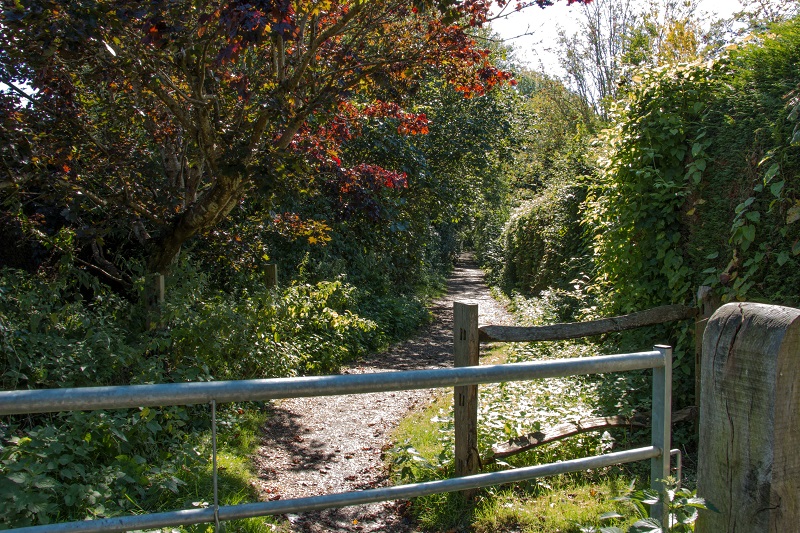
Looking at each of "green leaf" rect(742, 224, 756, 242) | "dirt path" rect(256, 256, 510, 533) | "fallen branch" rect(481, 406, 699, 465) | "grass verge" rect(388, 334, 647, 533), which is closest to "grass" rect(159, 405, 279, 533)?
"dirt path" rect(256, 256, 510, 533)

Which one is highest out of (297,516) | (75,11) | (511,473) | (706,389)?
(75,11)

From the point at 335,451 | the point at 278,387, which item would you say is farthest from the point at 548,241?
the point at 278,387

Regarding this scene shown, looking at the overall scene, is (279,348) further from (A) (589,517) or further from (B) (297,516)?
(A) (589,517)

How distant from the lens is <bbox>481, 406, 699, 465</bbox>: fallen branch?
184 inches

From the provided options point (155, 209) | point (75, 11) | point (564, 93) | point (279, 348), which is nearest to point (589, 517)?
point (279, 348)

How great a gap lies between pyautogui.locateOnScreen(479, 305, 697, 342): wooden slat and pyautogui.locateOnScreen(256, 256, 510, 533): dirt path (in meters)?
0.38

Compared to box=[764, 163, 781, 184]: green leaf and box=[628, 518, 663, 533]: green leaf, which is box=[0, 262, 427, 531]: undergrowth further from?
box=[764, 163, 781, 184]: green leaf

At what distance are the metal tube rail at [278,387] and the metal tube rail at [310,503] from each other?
0.34 m

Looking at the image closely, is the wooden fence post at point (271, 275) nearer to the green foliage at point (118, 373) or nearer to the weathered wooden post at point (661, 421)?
the green foliage at point (118, 373)

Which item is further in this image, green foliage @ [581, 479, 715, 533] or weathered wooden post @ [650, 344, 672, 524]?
weathered wooden post @ [650, 344, 672, 524]

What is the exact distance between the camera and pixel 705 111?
19.1ft

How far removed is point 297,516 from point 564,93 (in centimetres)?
2526

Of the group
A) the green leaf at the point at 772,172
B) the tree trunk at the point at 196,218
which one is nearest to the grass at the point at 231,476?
the tree trunk at the point at 196,218

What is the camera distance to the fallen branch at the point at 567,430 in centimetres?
466
